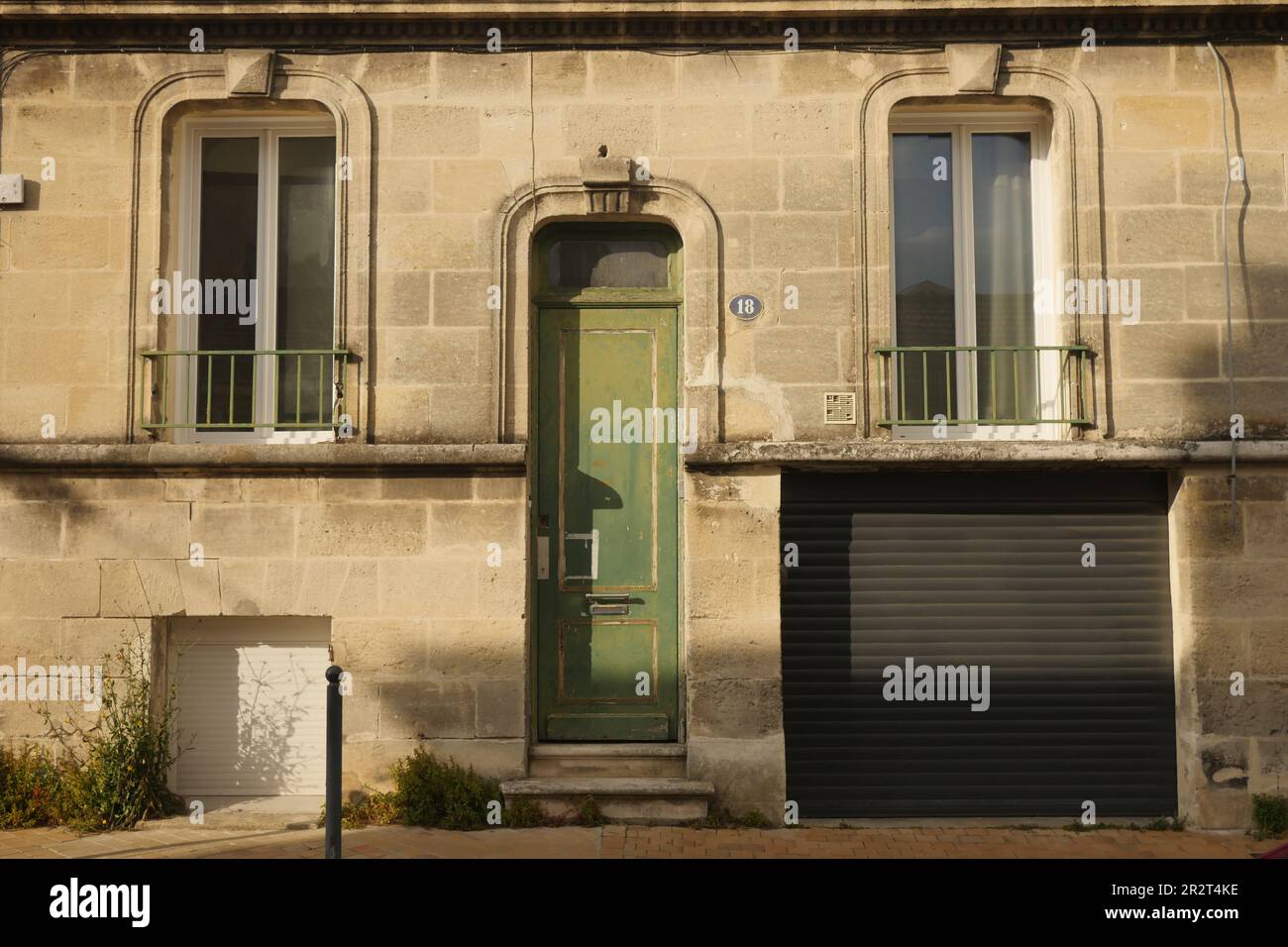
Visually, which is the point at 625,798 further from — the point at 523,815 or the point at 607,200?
the point at 607,200

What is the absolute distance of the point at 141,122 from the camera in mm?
7582

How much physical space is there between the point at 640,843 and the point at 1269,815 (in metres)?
3.94

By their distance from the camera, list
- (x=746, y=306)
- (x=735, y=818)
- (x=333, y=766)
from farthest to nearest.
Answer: (x=746, y=306)
(x=735, y=818)
(x=333, y=766)

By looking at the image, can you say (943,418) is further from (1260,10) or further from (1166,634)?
(1260,10)

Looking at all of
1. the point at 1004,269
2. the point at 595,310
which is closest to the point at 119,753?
the point at 595,310

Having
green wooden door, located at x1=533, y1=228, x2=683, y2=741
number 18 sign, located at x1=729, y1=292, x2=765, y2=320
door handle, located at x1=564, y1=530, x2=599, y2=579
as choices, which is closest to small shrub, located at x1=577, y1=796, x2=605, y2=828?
green wooden door, located at x1=533, y1=228, x2=683, y2=741

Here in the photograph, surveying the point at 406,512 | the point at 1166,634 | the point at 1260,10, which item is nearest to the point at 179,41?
the point at 406,512

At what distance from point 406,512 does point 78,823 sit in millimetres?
2760

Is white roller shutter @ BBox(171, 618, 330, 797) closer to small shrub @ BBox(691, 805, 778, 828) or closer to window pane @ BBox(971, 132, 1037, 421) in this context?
small shrub @ BBox(691, 805, 778, 828)

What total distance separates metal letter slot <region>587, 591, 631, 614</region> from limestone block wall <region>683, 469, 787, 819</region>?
45 centimetres

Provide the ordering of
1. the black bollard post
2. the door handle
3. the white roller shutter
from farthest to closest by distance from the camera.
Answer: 1. the door handle
2. the white roller shutter
3. the black bollard post

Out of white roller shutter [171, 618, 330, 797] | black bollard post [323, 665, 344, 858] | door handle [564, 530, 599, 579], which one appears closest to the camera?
black bollard post [323, 665, 344, 858]

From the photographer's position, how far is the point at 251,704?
24.7 feet

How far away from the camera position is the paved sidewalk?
6.58 meters
